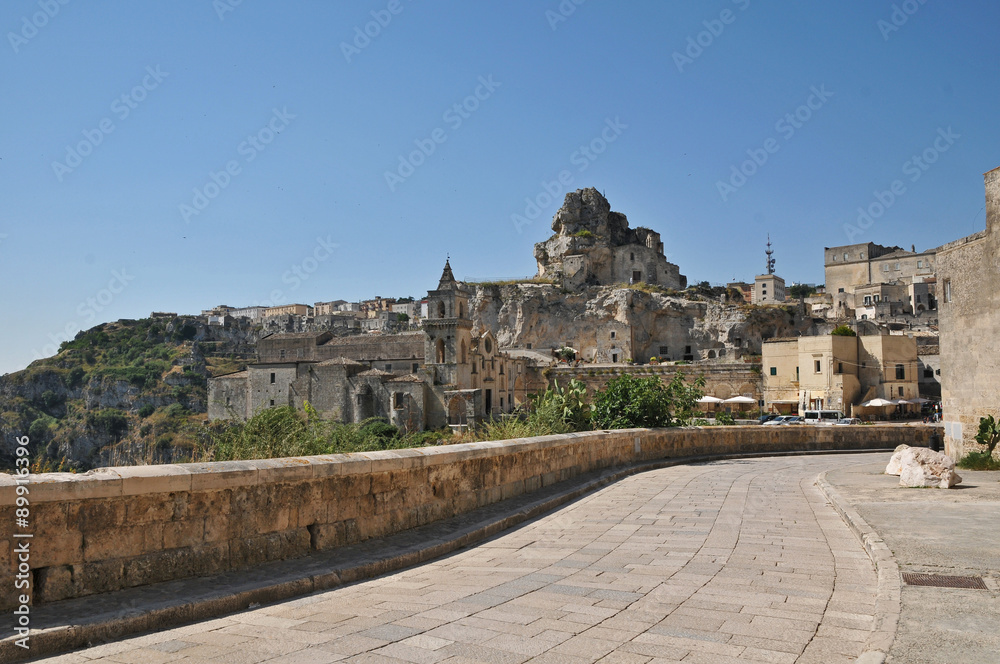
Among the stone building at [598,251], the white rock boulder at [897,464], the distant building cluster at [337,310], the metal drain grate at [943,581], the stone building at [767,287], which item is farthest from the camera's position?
the distant building cluster at [337,310]

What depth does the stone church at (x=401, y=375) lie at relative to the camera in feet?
186

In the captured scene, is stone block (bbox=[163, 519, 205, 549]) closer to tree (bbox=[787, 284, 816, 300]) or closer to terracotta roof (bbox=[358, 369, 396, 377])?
terracotta roof (bbox=[358, 369, 396, 377])

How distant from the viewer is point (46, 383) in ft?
255

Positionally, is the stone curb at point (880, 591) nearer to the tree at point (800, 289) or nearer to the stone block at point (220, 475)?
the stone block at point (220, 475)

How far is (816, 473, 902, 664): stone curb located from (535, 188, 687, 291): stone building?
72.7 metres

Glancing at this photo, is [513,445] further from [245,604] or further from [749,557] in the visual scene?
[245,604]

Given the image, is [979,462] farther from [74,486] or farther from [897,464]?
[74,486]

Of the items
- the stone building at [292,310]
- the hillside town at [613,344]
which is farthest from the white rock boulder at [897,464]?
the stone building at [292,310]

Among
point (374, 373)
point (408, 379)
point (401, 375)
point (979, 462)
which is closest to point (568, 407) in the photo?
point (979, 462)

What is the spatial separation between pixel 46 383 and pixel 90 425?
→ 21.2 meters

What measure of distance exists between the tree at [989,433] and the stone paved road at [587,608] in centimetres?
777

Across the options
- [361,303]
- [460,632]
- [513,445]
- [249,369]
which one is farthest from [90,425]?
[361,303]

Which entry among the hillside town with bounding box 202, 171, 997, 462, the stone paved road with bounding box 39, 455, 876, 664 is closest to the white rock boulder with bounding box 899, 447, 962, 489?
the stone paved road with bounding box 39, 455, 876, 664

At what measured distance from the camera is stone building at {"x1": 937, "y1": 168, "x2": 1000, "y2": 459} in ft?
42.0
